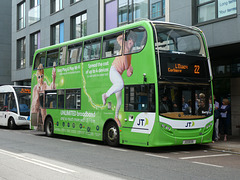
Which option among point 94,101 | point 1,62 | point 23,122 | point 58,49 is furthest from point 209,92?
point 1,62

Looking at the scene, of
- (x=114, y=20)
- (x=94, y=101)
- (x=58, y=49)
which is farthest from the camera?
(x=114, y=20)

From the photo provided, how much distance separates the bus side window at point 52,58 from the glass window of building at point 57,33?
10.9 m

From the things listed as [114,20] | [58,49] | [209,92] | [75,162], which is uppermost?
[114,20]

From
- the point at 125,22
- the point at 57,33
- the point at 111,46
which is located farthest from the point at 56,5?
the point at 111,46

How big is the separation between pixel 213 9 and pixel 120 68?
5.38 m

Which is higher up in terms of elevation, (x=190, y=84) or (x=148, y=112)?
(x=190, y=84)

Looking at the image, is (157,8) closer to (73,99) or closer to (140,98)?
(73,99)

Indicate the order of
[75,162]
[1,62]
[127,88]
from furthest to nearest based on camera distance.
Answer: [1,62] < [127,88] < [75,162]

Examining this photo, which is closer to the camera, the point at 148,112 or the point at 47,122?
the point at 148,112

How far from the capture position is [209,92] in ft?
39.0

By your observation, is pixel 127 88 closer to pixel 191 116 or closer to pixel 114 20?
pixel 191 116

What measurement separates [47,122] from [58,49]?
11.8 ft

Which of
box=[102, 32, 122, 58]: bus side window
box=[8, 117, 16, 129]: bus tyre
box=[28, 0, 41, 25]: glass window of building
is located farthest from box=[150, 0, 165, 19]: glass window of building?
box=[28, 0, 41, 25]: glass window of building

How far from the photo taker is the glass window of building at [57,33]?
2737cm
